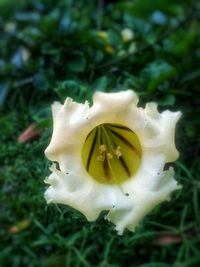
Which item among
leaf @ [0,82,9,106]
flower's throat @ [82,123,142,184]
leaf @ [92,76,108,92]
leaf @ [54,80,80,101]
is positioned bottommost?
flower's throat @ [82,123,142,184]

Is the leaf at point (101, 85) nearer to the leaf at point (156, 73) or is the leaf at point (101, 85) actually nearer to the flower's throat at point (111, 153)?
the leaf at point (156, 73)

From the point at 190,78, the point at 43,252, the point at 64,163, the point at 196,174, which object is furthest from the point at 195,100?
the point at 64,163

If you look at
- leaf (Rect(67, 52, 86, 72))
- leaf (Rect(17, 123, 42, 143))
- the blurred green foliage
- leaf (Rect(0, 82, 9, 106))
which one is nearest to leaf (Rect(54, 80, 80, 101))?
the blurred green foliage

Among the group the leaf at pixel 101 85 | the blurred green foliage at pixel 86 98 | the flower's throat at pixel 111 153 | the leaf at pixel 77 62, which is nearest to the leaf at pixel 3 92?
the blurred green foliage at pixel 86 98

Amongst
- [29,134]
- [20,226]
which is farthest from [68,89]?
[20,226]

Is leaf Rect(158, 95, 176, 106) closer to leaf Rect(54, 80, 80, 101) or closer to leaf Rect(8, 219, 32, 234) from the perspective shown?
leaf Rect(54, 80, 80, 101)

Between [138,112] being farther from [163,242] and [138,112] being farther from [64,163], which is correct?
[163,242]

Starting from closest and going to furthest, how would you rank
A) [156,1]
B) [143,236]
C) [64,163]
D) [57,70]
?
[64,163], [143,236], [57,70], [156,1]
